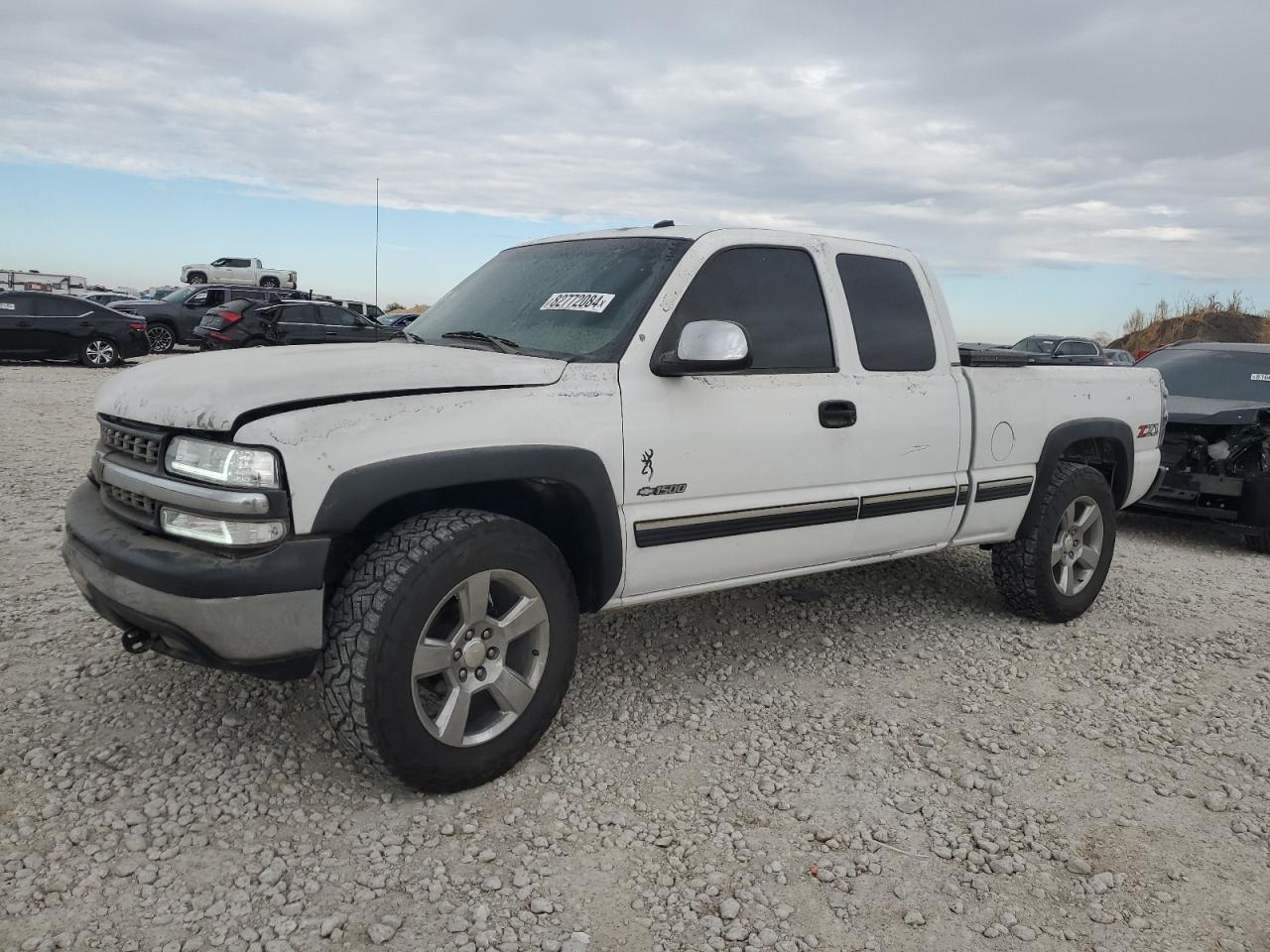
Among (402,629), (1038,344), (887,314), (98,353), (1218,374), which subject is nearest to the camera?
(402,629)

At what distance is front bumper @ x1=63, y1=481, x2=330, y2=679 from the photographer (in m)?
2.60

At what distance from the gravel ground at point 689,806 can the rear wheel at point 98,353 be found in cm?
1459

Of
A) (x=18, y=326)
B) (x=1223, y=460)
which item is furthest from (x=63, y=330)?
(x=1223, y=460)

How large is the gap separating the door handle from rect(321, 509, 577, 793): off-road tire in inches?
53.9

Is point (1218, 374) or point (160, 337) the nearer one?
point (1218, 374)

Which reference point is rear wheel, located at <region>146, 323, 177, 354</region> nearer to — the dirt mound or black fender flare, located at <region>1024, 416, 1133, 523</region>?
black fender flare, located at <region>1024, 416, 1133, 523</region>

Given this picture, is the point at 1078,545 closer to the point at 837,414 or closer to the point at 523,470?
the point at 837,414

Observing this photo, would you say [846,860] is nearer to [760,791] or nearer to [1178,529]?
[760,791]

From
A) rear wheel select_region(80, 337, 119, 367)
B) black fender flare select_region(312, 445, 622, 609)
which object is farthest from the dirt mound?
black fender flare select_region(312, 445, 622, 609)

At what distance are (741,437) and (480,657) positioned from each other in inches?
49.1

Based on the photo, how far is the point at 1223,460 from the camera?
23.4 ft

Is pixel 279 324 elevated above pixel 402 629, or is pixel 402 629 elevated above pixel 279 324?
pixel 279 324

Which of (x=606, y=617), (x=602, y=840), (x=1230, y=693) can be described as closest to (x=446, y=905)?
(x=602, y=840)

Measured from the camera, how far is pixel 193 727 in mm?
3328
